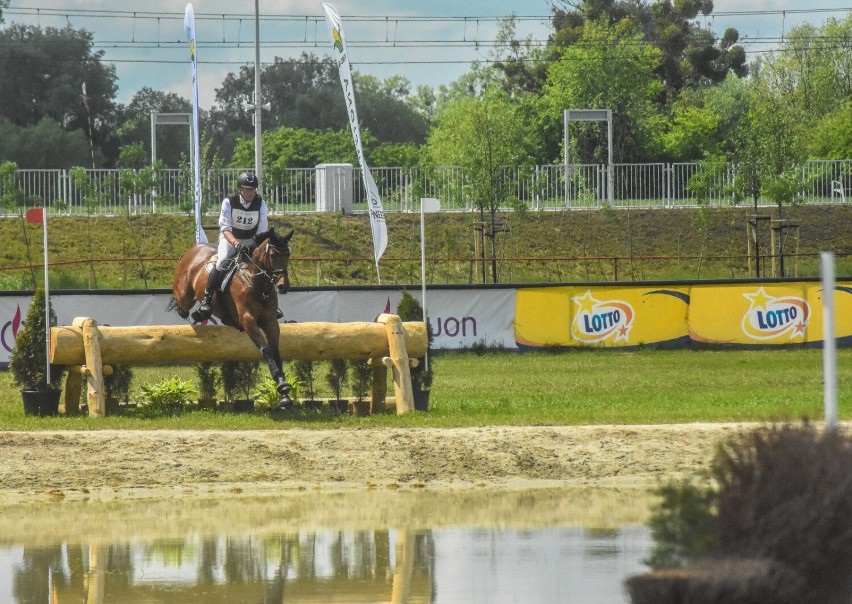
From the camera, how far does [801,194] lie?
49.6 m

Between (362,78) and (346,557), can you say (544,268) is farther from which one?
(362,78)

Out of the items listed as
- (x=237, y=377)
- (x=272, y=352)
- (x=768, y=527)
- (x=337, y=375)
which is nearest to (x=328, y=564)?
(x=768, y=527)

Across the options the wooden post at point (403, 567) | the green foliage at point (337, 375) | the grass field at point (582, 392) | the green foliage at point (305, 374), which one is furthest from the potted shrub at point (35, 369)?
the wooden post at point (403, 567)

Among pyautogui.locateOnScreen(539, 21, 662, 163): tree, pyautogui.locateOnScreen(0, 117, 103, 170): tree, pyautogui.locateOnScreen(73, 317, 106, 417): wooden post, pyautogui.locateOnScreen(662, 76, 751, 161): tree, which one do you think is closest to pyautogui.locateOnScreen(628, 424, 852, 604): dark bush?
pyautogui.locateOnScreen(73, 317, 106, 417): wooden post

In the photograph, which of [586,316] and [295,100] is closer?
[586,316]

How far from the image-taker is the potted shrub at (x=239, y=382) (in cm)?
1931

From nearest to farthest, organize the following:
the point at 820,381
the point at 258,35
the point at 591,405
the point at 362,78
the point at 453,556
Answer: the point at 453,556, the point at 591,405, the point at 820,381, the point at 258,35, the point at 362,78

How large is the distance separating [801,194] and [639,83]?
25.8 metres

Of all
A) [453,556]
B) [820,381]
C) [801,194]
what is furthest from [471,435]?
[801,194]

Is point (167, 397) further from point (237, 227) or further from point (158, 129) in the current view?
point (158, 129)

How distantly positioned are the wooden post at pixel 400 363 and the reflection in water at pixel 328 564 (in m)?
6.62

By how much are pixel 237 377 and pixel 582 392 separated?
559 centimetres

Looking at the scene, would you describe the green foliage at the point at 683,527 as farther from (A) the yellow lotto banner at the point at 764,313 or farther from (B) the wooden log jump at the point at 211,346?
(A) the yellow lotto banner at the point at 764,313

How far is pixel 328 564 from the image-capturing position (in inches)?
377
